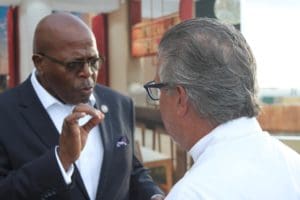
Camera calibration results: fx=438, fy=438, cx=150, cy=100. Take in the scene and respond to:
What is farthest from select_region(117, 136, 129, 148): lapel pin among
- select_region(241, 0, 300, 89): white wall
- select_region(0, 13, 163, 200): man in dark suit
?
select_region(241, 0, 300, 89): white wall

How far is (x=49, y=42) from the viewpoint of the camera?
5.30 feet

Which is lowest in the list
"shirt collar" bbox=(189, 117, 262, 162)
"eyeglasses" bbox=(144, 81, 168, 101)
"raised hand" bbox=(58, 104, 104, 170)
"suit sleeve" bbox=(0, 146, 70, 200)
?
"suit sleeve" bbox=(0, 146, 70, 200)

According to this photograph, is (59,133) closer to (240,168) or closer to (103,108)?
(103,108)

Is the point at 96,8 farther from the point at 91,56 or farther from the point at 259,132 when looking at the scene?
the point at 259,132

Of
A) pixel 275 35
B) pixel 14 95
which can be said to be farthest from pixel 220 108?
pixel 275 35

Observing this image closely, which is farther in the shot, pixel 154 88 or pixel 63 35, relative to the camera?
pixel 63 35

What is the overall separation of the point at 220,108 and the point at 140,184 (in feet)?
2.80

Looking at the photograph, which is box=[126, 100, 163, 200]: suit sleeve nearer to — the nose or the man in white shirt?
the nose

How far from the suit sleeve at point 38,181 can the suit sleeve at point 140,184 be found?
1.36ft

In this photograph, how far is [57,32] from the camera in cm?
161

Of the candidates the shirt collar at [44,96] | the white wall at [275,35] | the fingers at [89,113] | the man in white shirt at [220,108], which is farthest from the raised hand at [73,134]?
the white wall at [275,35]

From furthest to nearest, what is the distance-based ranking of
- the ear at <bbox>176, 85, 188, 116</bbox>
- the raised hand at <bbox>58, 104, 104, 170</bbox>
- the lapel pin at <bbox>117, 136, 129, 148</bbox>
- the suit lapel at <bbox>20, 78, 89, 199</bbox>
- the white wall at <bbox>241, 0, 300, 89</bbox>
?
the white wall at <bbox>241, 0, 300, 89</bbox> → the lapel pin at <bbox>117, 136, 129, 148</bbox> → the suit lapel at <bbox>20, 78, 89, 199</bbox> → the raised hand at <bbox>58, 104, 104, 170</bbox> → the ear at <bbox>176, 85, 188, 116</bbox>

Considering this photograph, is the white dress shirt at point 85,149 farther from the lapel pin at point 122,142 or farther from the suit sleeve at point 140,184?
the suit sleeve at point 140,184

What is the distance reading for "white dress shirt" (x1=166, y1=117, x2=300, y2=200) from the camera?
92cm
